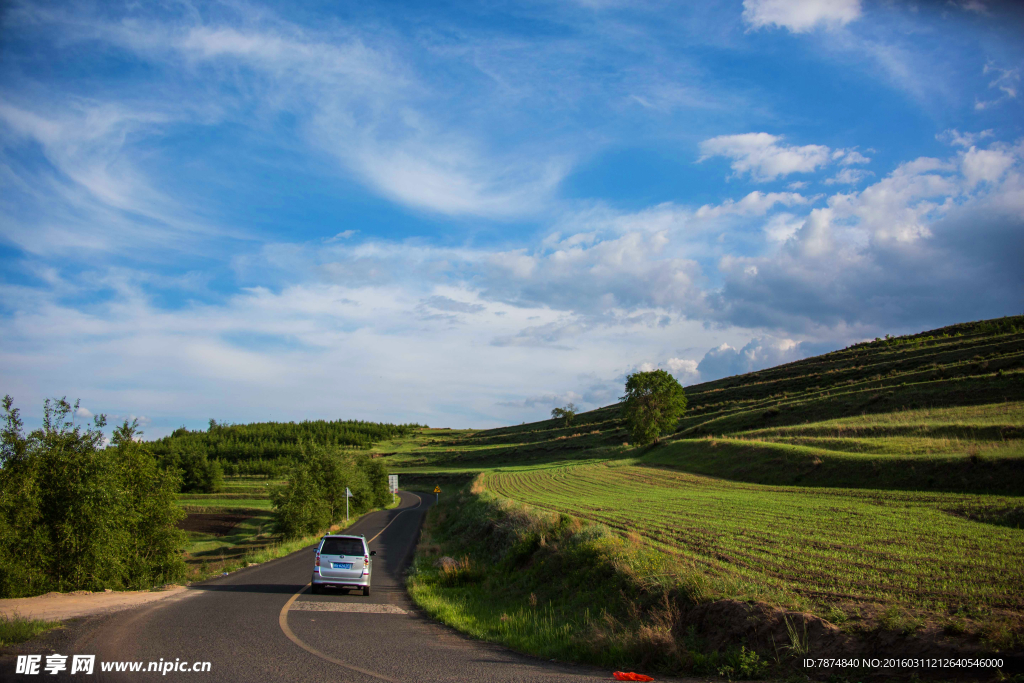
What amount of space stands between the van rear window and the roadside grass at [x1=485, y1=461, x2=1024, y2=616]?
27.1 ft

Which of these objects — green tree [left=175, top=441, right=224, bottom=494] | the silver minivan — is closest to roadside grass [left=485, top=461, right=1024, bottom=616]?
the silver minivan

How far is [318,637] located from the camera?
32.9ft

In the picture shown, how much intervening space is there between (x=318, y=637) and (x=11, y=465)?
13.5 m

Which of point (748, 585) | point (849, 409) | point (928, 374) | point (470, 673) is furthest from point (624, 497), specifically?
point (928, 374)

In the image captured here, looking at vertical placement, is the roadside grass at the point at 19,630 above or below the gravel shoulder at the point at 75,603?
above

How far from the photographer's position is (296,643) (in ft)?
30.9

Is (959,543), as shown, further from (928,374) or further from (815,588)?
(928,374)

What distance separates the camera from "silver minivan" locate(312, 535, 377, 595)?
15977 mm

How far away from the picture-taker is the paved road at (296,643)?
762 cm

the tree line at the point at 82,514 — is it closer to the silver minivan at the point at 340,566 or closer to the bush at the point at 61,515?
the bush at the point at 61,515

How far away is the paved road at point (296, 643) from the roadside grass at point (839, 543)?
14.8ft

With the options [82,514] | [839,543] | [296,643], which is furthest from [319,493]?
[839,543]

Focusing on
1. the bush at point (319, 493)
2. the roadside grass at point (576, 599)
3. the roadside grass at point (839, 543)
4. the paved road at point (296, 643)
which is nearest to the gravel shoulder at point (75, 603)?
the paved road at point (296, 643)
